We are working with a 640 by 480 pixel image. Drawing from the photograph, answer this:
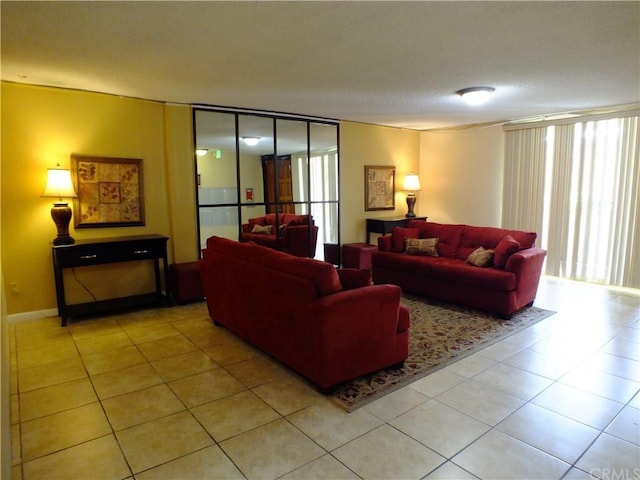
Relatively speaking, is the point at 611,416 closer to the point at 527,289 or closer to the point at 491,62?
the point at 527,289

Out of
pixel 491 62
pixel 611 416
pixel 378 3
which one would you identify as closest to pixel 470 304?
pixel 611 416

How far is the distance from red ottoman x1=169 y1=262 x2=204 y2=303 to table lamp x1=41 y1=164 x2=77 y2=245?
3.64 feet

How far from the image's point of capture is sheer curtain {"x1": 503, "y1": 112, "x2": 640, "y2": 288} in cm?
503

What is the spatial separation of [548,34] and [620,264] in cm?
386

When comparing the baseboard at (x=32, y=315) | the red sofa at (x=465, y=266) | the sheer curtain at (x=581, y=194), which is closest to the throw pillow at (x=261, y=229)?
the red sofa at (x=465, y=266)

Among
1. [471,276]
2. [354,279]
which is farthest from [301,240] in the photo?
[354,279]

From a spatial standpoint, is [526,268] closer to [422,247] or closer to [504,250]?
[504,250]

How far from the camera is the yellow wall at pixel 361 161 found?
645 cm

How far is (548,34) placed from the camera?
2.69 m

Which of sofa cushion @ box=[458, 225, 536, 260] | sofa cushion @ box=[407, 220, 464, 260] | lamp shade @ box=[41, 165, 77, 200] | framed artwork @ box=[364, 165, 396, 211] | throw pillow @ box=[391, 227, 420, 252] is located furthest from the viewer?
framed artwork @ box=[364, 165, 396, 211]

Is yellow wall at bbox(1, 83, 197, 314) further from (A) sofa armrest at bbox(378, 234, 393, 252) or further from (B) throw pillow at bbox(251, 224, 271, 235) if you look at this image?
(A) sofa armrest at bbox(378, 234, 393, 252)

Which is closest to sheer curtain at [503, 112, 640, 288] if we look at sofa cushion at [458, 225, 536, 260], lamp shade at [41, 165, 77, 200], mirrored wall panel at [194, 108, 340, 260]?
sofa cushion at [458, 225, 536, 260]

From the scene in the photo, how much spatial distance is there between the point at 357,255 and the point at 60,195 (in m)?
4.02

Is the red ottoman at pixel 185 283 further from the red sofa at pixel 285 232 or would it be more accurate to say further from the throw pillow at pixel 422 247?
the throw pillow at pixel 422 247
